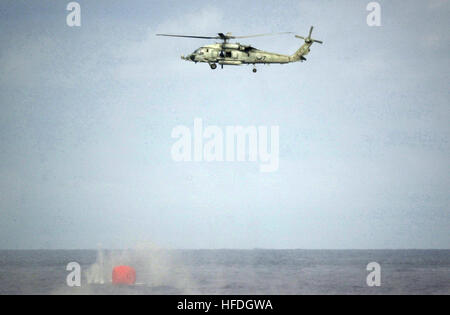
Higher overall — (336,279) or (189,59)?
(189,59)

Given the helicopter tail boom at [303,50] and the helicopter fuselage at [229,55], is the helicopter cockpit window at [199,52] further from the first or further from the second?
the helicopter tail boom at [303,50]

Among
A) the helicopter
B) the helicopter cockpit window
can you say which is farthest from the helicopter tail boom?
the helicopter cockpit window

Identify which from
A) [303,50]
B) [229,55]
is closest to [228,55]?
[229,55]

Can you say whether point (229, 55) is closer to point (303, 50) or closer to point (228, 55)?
point (228, 55)

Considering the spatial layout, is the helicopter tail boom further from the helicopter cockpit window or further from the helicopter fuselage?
the helicopter cockpit window

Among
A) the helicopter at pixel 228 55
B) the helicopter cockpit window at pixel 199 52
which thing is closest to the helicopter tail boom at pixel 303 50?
the helicopter at pixel 228 55

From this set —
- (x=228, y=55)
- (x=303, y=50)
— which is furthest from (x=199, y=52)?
(x=303, y=50)

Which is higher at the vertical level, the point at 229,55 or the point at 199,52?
the point at 199,52

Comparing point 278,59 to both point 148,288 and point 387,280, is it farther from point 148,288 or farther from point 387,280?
point 387,280

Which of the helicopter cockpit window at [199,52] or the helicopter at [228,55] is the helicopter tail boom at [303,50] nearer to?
the helicopter at [228,55]

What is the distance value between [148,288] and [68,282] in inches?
790

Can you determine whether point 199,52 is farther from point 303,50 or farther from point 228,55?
point 303,50
